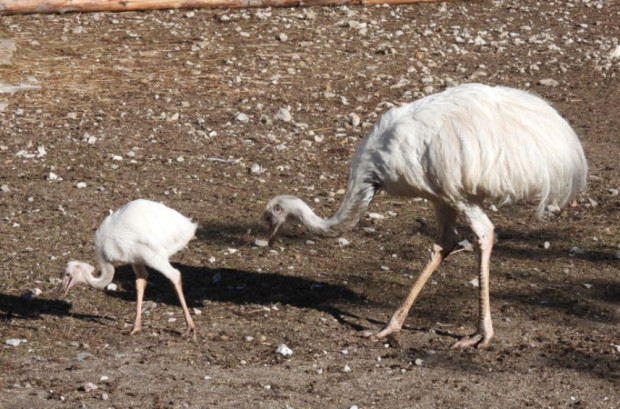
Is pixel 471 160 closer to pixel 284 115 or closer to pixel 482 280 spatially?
pixel 482 280

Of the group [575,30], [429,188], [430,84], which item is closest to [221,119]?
[430,84]

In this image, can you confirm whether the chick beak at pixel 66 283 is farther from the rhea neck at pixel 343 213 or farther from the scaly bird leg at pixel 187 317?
the rhea neck at pixel 343 213

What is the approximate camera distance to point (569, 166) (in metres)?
6.82

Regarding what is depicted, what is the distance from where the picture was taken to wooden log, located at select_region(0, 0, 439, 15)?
1449 centimetres

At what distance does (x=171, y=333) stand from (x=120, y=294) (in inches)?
35.1

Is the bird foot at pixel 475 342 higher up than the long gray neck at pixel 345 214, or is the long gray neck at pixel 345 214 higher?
the long gray neck at pixel 345 214

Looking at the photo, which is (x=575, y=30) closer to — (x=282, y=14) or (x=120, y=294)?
(x=282, y=14)

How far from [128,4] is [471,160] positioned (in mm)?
9148

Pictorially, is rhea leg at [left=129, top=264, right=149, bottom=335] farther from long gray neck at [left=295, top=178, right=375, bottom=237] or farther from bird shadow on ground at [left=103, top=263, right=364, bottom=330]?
long gray neck at [left=295, top=178, right=375, bottom=237]

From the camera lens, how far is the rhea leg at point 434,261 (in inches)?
276

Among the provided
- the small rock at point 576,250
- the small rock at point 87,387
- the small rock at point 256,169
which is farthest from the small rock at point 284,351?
the small rock at point 256,169

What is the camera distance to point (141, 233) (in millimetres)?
6824

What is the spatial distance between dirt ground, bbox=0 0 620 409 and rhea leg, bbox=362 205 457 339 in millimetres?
121

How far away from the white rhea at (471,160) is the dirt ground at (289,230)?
635 mm
